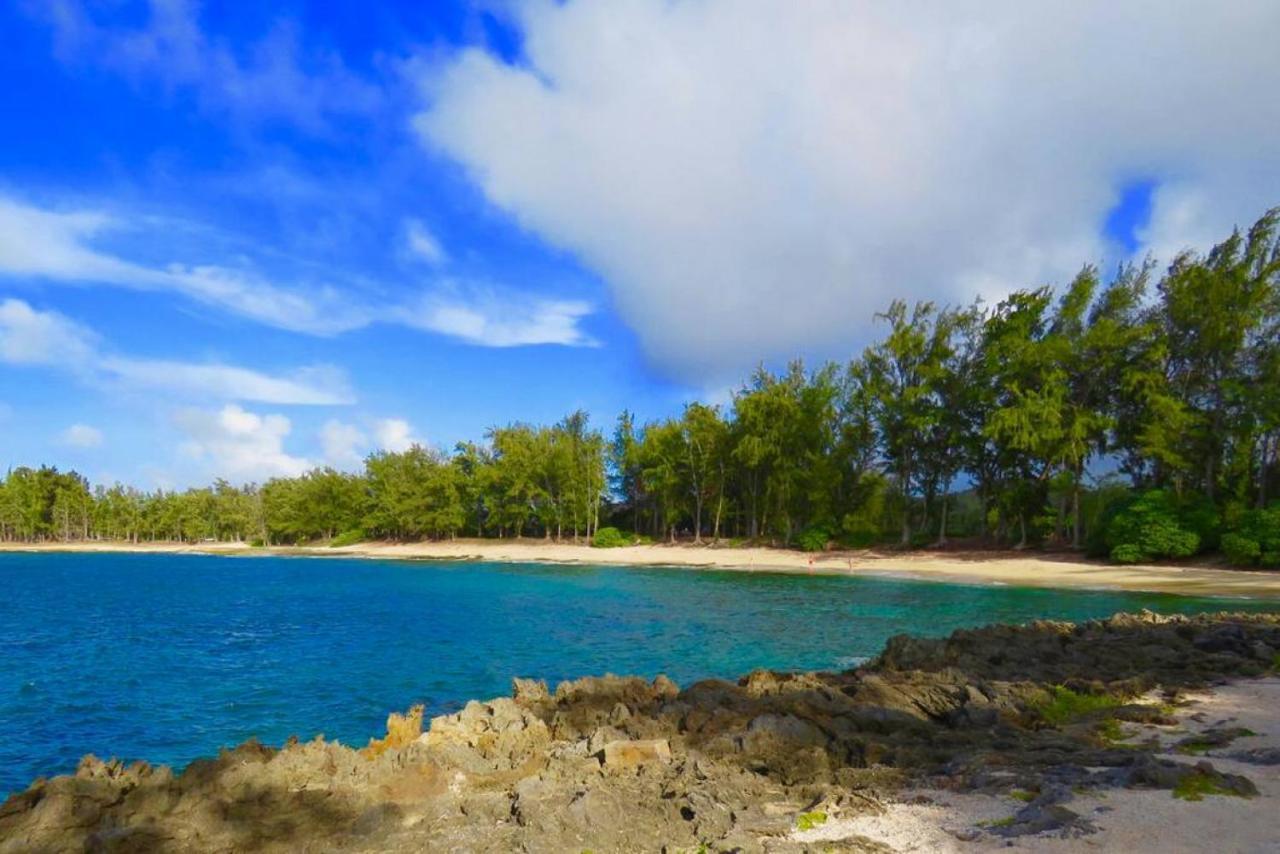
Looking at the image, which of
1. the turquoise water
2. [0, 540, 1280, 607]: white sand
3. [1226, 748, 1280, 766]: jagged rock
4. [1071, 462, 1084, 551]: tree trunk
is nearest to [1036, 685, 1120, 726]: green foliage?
[1226, 748, 1280, 766]: jagged rock

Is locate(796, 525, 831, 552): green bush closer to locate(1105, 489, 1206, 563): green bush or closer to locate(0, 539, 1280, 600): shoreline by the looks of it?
locate(0, 539, 1280, 600): shoreline

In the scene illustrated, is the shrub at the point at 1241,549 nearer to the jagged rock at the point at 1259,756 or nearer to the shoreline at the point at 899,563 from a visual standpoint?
the shoreline at the point at 899,563

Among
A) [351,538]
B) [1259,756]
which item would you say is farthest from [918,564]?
[351,538]

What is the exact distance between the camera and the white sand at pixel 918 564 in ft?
115

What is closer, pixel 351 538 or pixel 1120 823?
pixel 1120 823

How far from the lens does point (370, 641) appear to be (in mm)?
24969

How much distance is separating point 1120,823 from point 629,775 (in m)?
4.63

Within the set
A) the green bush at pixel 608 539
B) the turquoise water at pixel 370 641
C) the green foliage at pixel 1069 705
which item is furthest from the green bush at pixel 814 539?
the green foliage at pixel 1069 705

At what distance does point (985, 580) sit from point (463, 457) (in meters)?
63.5

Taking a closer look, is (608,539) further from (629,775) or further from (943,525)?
(629,775)

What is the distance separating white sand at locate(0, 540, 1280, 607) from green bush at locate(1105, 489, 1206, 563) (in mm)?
1087

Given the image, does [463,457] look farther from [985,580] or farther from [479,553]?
[985,580]

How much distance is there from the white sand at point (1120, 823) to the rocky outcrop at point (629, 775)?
22 centimetres

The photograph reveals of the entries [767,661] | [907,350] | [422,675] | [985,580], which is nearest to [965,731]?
[767,661]
